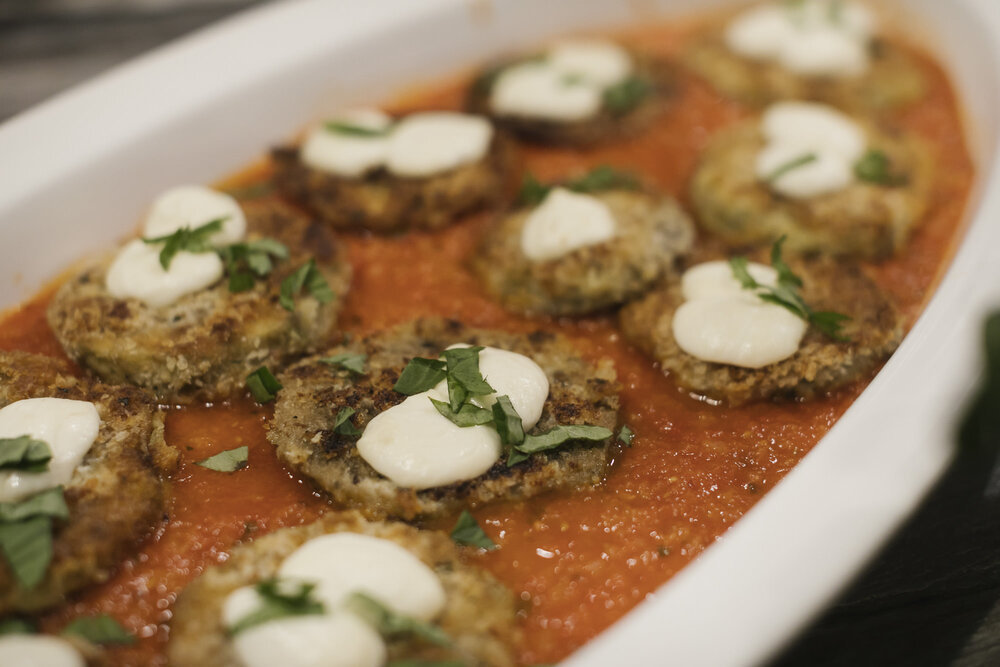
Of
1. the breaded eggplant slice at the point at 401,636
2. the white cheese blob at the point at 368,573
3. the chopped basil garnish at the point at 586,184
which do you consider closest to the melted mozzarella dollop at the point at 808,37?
the chopped basil garnish at the point at 586,184

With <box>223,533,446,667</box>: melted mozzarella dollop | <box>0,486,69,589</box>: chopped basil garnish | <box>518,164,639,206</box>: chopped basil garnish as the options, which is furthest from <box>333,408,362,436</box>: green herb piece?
<box>518,164,639,206</box>: chopped basil garnish

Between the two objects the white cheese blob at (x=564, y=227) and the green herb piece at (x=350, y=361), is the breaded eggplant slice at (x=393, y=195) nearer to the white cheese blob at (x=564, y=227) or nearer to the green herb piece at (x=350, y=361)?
the white cheese blob at (x=564, y=227)

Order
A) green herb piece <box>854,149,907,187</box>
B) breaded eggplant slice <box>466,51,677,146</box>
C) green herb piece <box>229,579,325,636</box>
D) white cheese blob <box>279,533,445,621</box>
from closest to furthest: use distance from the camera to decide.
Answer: green herb piece <box>229,579,325,636</box>, white cheese blob <box>279,533,445,621</box>, green herb piece <box>854,149,907,187</box>, breaded eggplant slice <box>466,51,677,146</box>

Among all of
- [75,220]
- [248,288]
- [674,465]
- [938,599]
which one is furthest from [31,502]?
[938,599]

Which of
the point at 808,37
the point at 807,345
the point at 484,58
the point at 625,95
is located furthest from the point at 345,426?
the point at 808,37

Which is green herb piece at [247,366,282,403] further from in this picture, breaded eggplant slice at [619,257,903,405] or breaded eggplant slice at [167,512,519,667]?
breaded eggplant slice at [619,257,903,405]

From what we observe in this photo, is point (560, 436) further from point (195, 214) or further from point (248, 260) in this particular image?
point (195, 214)
